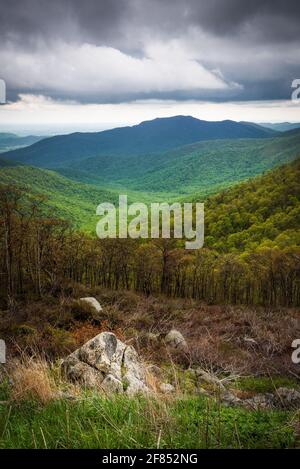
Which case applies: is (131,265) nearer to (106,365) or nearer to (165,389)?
(106,365)

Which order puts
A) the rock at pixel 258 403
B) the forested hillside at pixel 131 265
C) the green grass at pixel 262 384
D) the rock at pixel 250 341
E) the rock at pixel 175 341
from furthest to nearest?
the forested hillside at pixel 131 265 → the rock at pixel 250 341 → the rock at pixel 175 341 → the green grass at pixel 262 384 → the rock at pixel 258 403

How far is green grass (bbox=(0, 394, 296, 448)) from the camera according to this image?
3443 mm

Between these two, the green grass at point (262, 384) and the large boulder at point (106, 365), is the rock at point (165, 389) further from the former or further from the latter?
the green grass at point (262, 384)

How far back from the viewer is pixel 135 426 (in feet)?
11.6

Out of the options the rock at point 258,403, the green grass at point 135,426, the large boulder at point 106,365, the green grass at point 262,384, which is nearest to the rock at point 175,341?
the green grass at point 262,384

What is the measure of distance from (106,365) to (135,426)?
563cm

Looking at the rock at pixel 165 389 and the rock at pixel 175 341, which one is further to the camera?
the rock at pixel 175 341

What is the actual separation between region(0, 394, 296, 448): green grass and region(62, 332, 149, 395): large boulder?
297 centimetres

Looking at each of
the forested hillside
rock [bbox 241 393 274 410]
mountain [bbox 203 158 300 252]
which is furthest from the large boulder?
mountain [bbox 203 158 300 252]

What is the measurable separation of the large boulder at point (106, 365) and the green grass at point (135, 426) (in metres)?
2.97

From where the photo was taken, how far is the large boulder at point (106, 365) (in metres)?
7.68

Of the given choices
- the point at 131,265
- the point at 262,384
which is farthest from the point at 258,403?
the point at 131,265

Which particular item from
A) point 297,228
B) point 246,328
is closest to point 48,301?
point 246,328

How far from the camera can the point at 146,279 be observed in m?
46.5
